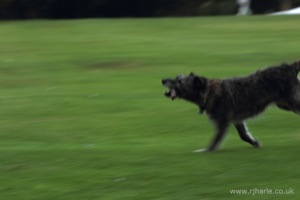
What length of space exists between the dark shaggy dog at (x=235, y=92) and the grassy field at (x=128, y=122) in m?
0.52

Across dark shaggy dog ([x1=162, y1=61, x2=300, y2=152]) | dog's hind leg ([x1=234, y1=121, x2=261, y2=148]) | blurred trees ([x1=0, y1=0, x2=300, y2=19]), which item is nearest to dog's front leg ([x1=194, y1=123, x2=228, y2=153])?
dark shaggy dog ([x1=162, y1=61, x2=300, y2=152])

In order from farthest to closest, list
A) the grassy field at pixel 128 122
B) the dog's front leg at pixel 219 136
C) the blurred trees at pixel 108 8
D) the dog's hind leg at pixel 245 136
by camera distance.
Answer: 1. the blurred trees at pixel 108 8
2. the dog's hind leg at pixel 245 136
3. the dog's front leg at pixel 219 136
4. the grassy field at pixel 128 122

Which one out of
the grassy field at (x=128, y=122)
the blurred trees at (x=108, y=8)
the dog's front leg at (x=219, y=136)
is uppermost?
the blurred trees at (x=108, y=8)

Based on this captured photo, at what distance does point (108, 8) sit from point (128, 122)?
26195 millimetres

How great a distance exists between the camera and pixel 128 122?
43.7 feet

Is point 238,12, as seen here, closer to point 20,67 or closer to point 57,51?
point 57,51

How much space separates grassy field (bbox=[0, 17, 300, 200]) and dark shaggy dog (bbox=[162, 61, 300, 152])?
0.52 metres

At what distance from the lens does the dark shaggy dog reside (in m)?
10.2

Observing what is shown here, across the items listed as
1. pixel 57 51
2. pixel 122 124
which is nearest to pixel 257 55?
pixel 57 51

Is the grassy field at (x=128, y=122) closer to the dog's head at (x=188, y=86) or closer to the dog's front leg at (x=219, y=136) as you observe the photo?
A: the dog's front leg at (x=219, y=136)

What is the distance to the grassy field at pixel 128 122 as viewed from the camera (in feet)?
29.0

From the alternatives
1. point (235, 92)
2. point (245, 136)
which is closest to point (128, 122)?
point (245, 136)

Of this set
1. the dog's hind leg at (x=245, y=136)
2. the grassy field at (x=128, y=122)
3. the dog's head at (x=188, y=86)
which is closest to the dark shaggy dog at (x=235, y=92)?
the dog's head at (x=188, y=86)

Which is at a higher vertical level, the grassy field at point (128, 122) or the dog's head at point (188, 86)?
the dog's head at point (188, 86)
